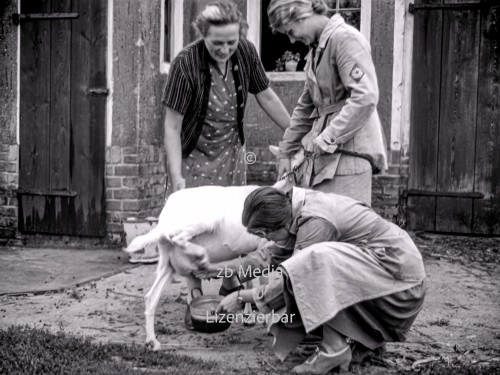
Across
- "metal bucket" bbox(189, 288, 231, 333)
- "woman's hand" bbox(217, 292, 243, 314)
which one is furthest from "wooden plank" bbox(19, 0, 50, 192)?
"woman's hand" bbox(217, 292, 243, 314)

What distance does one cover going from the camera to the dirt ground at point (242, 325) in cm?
418

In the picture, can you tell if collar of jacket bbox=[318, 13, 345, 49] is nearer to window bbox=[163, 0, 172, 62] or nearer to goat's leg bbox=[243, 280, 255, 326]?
goat's leg bbox=[243, 280, 255, 326]

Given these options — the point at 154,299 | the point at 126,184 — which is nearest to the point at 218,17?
the point at 154,299

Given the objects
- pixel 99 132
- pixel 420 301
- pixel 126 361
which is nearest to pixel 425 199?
pixel 99 132

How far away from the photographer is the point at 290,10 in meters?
4.13

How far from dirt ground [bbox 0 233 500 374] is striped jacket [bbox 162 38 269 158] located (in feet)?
3.81

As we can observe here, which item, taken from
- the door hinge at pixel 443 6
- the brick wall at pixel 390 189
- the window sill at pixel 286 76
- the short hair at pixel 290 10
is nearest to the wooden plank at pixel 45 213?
the window sill at pixel 286 76

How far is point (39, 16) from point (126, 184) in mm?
1980

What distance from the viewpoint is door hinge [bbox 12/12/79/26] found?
782 centimetres

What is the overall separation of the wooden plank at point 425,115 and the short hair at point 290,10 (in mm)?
3897

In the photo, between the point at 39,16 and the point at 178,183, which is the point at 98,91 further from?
the point at 178,183

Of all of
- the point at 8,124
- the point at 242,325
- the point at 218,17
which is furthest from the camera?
the point at 8,124

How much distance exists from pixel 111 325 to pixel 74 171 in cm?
343

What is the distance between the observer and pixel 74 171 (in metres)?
7.93
